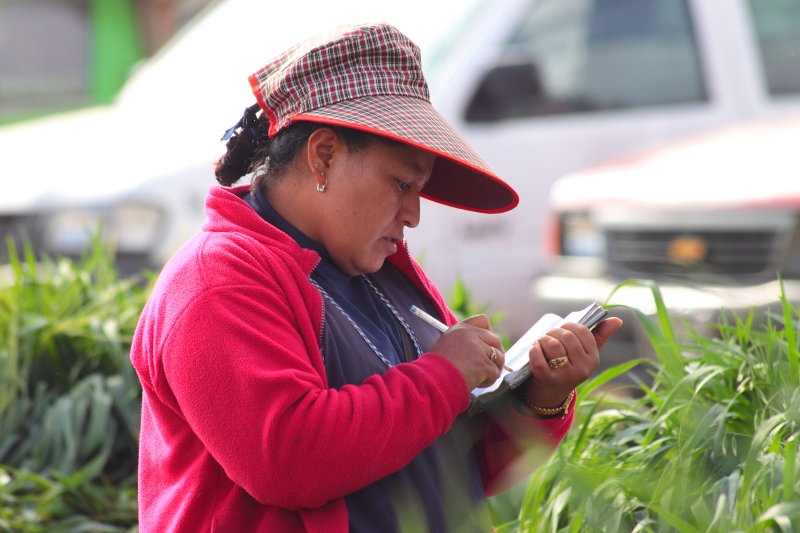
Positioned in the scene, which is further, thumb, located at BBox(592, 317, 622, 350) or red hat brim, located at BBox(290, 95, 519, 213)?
thumb, located at BBox(592, 317, 622, 350)

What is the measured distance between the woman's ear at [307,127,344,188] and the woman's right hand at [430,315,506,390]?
329 mm

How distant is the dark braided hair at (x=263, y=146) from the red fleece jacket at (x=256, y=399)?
120mm

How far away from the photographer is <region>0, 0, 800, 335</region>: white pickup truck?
15.5 ft

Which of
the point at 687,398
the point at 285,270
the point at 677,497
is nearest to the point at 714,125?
the point at 687,398

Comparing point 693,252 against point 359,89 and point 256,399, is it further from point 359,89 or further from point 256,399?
point 256,399

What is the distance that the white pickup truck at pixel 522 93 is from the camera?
471 centimetres

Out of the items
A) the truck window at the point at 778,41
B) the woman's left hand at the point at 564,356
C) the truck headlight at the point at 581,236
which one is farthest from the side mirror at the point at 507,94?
the woman's left hand at the point at 564,356

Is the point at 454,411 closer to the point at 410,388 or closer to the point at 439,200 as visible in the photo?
the point at 410,388

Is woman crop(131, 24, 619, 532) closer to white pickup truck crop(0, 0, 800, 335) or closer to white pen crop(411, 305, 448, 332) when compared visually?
white pen crop(411, 305, 448, 332)

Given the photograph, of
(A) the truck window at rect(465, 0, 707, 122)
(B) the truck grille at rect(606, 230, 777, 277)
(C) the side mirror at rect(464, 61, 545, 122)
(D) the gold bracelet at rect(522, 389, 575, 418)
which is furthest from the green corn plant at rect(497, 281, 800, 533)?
(A) the truck window at rect(465, 0, 707, 122)

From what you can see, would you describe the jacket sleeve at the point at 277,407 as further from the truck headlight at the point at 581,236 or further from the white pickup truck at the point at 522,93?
the white pickup truck at the point at 522,93

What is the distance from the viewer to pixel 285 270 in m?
1.51

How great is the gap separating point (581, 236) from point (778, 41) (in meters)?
1.70

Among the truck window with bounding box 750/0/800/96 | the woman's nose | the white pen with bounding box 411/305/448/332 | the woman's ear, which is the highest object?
the woman's ear
